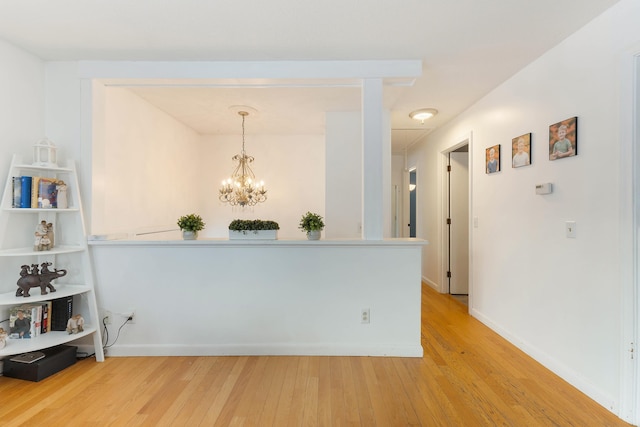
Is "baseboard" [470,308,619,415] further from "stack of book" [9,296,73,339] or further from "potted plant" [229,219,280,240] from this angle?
"stack of book" [9,296,73,339]

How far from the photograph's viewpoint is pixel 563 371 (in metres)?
2.13

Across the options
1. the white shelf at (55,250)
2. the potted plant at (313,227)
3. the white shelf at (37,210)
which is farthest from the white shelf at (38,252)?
the potted plant at (313,227)

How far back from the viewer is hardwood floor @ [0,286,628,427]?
5.66 ft

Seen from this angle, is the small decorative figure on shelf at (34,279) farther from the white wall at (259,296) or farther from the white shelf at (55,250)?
the white wall at (259,296)

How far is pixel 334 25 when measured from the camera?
2.01 metres

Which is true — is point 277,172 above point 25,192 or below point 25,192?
above

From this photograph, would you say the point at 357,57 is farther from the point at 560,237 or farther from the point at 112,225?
the point at 112,225

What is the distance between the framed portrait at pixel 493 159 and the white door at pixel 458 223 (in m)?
1.22

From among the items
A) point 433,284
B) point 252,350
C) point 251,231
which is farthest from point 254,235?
point 433,284

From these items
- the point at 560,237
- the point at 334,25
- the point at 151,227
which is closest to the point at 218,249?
the point at 151,227

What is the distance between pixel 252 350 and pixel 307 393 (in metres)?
0.72

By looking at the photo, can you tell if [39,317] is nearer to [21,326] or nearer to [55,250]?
[21,326]

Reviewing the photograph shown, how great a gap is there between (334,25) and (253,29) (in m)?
0.57

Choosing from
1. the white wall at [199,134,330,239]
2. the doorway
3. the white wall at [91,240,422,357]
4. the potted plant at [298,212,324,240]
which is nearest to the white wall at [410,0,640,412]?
the white wall at [91,240,422,357]
